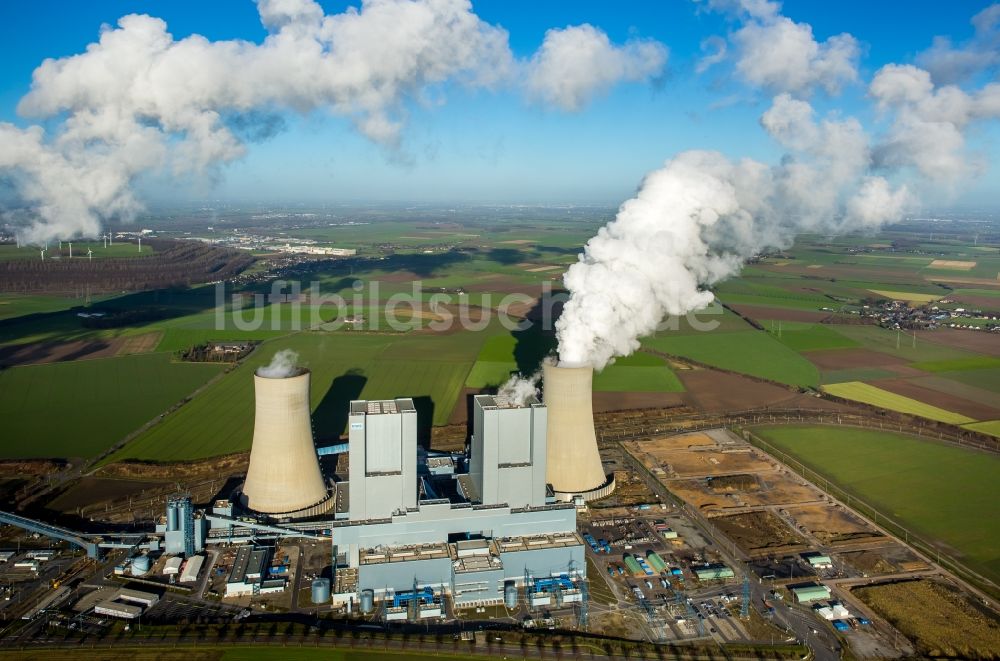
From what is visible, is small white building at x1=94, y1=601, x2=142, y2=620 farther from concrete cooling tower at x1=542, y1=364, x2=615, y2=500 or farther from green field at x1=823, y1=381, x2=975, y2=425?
green field at x1=823, y1=381, x2=975, y2=425

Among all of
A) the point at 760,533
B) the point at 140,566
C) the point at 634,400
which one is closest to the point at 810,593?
the point at 760,533

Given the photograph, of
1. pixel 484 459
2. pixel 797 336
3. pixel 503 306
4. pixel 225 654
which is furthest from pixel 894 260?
pixel 225 654

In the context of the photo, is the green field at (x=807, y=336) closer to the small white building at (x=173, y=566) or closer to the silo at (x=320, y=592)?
the silo at (x=320, y=592)

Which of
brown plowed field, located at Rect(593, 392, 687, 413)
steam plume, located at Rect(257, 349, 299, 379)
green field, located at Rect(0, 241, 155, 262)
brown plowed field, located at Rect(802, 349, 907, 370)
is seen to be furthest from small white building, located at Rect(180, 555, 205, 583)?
green field, located at Rect(0, 241, 155, 262)

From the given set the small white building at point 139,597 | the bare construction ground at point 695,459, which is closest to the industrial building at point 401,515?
the small white building at point 139,597

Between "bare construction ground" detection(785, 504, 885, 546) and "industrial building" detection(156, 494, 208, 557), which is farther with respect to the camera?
"bare construction ground" detection(785, 504, 885, 546)

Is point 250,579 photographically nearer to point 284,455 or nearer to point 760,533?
point 284,455

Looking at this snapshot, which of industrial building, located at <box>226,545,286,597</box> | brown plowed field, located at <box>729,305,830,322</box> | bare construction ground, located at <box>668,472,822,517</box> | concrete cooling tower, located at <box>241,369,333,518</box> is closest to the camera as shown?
Answer: industrial building, located at <box>226,545,286,597</box>
